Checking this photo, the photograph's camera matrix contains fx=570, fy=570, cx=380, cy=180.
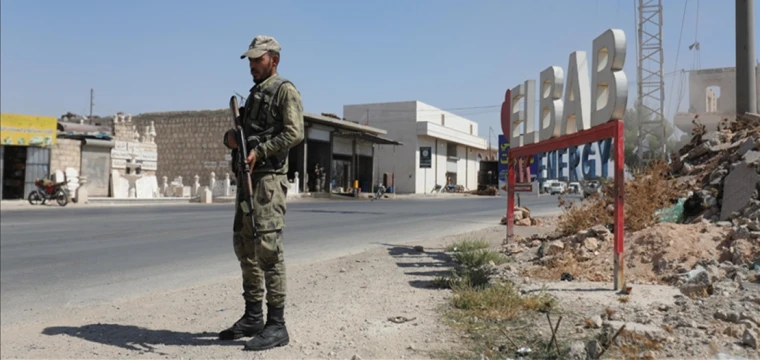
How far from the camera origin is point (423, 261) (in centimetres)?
745

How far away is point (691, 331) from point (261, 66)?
3.14 metres

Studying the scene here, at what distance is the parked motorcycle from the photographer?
898 inches

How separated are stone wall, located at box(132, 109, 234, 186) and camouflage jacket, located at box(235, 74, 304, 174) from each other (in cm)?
3394

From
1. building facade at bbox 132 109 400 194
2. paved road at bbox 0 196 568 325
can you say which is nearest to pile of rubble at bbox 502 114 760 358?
paved road at bbox 0 196 568 325

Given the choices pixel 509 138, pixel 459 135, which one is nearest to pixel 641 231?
pixel 509 138

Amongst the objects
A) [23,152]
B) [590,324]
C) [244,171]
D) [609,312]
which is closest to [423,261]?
[609,312]

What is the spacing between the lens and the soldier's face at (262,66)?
3.76 m

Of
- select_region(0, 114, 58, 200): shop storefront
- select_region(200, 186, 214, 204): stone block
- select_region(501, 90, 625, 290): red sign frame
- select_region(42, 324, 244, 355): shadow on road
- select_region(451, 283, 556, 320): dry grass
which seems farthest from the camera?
select_region(200, 186, 214, 204): stone block

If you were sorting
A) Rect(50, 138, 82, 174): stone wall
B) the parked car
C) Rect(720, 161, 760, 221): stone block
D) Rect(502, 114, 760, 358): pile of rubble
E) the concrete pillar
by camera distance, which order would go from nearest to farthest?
1. Rect(502, 114, 760, 358): pile of rubble
2. Rect(720, 161, 760, 221): stone block
3. the parked car
4. the concrete pillar
5. Rect(50, 138, 82, 174): stone wall

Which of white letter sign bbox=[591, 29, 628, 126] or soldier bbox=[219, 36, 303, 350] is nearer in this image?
soldier bbox=[219, 36, 303, 350]

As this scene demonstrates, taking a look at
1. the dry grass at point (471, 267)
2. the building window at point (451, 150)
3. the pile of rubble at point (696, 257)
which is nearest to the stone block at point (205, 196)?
the pile of rubble at point (696, 257)

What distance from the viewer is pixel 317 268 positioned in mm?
7234

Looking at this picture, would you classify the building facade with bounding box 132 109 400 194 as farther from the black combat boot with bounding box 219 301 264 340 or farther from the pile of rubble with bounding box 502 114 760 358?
the black combat boot with bounding box 219 301 264 340

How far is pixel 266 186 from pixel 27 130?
26.8 meters
